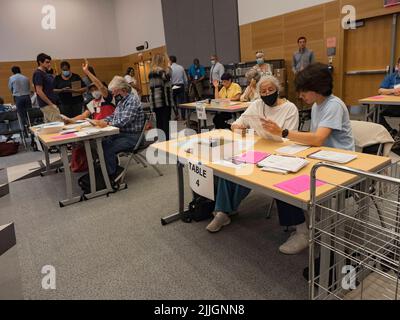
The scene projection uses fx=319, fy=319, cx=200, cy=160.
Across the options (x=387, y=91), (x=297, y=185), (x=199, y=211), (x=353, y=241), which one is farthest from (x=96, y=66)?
(x=353, y=241)

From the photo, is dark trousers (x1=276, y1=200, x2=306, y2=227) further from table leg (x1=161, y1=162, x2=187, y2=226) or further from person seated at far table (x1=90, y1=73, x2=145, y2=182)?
person seated at far table (x1=90, y1=73, x2=145, y2=182)

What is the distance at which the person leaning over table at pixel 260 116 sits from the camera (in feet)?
7.79

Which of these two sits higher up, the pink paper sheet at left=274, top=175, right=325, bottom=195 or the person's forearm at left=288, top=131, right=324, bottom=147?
the person's forearm at left=288, top=131, right=324, bottom=147

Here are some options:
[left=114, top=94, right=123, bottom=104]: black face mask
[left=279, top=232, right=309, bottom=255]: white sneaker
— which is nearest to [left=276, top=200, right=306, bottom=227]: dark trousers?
[left=279, top=232, right=309, bottom=255]: white sneaker

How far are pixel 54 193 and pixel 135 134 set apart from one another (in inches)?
46.0

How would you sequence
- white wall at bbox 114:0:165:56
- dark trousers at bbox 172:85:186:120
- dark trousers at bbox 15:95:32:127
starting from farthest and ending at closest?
1. white wall at bbox 114:0:165:56
2. dark trousers at bbox 172:85:186:120
3. dark trousers at bbox 15:95:32:127

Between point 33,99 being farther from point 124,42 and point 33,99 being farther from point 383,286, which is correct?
point 383,286

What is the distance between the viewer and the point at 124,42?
1339 centimetres

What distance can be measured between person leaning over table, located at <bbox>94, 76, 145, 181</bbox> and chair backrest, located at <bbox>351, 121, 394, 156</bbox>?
2.28 meters

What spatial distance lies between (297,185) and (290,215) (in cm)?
70

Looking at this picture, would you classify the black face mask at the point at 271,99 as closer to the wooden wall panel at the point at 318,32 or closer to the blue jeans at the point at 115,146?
the blue jeans at the point at 115,146

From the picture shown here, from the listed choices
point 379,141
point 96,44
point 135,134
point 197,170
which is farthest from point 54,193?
point 96,44

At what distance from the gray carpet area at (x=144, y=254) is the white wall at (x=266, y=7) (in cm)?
552

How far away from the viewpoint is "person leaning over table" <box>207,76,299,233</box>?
2.38 meters
